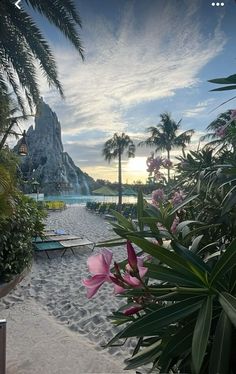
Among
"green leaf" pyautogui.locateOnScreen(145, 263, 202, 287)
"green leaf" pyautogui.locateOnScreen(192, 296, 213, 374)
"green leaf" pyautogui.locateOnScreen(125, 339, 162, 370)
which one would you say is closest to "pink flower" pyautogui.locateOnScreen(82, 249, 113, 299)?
"green leaf" pyautogui.locateOnScreen(145, 263, 202, 287)

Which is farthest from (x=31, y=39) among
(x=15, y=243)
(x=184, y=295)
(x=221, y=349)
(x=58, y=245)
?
(x=221, y=349)

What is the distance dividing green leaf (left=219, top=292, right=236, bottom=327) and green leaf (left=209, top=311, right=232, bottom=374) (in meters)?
0.08

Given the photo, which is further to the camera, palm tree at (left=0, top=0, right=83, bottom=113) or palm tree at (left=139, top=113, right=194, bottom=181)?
palm tree at (left=139, top=113, right=194, bottom=181)

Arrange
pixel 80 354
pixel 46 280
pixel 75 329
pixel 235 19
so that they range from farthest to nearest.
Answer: pixel 46 280
pixel 75 329
pixel 80 354
pixel 235 19

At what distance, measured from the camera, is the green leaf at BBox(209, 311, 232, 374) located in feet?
2.44

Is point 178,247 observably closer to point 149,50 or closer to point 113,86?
point 149,50

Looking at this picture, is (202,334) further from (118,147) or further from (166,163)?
(118,147)

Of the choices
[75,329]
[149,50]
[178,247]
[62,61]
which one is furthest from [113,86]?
[178,247]

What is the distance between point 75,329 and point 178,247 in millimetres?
3204

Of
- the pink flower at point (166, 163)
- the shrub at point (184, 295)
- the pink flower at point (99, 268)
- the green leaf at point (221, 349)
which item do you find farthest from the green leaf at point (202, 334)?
the pink flower at point (166, 163)

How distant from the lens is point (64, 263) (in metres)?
7.11

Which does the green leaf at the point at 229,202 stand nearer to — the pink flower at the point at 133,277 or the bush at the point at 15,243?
the pink flower at the point at 133,277

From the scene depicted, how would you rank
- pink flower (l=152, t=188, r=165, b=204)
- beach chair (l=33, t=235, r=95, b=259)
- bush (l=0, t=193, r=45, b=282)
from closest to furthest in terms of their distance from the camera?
pink flower (l=152, t=188, r=165, b=204), bush (l=0, t=193, r=45, b=282), beach chair (l=33, t=235, r=95, b=259)

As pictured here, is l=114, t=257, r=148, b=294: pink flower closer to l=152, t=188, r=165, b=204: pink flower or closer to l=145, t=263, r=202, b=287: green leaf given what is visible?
l=145, t=263, r=202, b=287: green leaf
